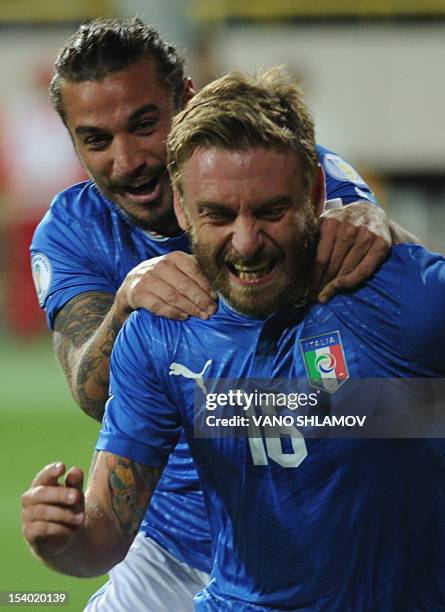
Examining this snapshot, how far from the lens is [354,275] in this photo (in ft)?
8.32

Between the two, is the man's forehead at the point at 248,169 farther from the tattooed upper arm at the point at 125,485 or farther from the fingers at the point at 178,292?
the tattooed upper arm at the point at 125,485

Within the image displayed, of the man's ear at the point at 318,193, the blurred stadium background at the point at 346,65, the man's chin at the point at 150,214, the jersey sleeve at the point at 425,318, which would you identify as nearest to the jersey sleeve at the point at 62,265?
the man's chin at the point at 150,214

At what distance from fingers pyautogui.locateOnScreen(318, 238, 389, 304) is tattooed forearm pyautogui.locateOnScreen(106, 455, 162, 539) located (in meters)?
0.52

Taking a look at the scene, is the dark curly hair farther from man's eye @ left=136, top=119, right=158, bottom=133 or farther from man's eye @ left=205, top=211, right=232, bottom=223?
man's eye @ left=205, top=211, right=232, bottom=223

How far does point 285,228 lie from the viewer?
2.49 metres

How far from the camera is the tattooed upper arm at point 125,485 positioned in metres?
2.64

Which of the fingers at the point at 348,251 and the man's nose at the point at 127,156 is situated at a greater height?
the man's nose at the point at 127,156

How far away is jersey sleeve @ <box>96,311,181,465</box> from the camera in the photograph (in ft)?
8.65

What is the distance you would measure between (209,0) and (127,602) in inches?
511

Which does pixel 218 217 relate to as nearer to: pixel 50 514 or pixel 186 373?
pixel 186 373

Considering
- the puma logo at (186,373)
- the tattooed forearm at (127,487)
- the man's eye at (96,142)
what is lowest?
the tattooed forearm at (127,487)

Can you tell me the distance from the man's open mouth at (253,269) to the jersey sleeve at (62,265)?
1041 millimetres

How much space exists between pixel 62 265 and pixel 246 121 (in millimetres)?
1200

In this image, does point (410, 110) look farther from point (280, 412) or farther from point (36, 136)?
point (280, 412)
